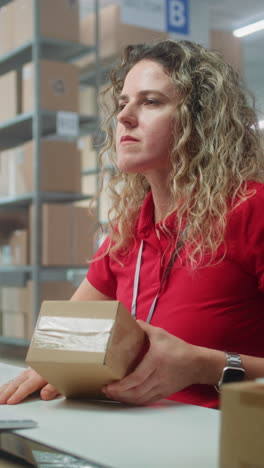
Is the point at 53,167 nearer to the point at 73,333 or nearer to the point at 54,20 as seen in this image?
the point at 54,20

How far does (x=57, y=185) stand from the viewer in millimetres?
4078

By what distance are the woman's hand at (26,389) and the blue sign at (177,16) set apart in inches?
166

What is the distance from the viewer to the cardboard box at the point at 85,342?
2.72 feet

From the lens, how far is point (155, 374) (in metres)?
0.93

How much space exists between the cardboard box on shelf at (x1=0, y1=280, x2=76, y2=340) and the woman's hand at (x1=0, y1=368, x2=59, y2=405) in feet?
9.79

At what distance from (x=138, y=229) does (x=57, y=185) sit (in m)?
2.71

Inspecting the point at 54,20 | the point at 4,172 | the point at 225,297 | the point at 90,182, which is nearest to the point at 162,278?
the point at 225,297

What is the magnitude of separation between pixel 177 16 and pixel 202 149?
3727 mm

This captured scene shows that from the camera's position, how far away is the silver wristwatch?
110 centimetres

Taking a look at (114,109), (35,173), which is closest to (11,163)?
(35,173)

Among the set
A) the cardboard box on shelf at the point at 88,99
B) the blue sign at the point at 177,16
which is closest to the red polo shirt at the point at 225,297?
the cardboard box on shelf at the point at 88,99

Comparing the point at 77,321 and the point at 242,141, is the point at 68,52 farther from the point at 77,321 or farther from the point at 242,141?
the point at 77,321

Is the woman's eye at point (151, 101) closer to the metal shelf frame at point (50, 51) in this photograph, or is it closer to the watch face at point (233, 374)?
the watch face at point (233, 374)

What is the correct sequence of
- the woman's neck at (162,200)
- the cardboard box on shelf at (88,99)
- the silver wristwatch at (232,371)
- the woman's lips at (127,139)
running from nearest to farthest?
the silver wristwatch at (232,371), the woman's lips at (127,139), the woman's neck at (162,200), the cardboard box on shelf at (88,99)
